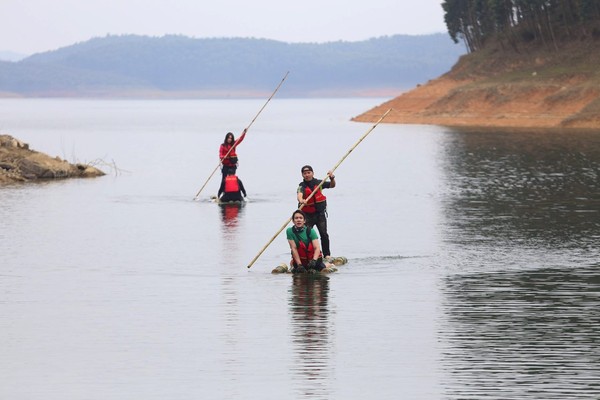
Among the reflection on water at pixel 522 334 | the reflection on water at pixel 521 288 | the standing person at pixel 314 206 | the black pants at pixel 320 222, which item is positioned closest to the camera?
the reflection on water at pixel 522 334

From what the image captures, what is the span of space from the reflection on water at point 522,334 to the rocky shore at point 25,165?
2490 centimetres

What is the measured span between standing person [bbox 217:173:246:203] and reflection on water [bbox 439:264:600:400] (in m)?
14.4

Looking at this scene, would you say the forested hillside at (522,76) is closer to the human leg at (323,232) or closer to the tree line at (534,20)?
the tree line at (534,20)

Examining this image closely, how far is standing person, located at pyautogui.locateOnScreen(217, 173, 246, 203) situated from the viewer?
34.2 meters

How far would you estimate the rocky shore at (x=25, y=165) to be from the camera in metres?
42.4

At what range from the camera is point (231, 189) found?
3422 cm

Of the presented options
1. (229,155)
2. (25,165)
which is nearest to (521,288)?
(229,155)

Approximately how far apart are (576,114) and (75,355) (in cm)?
7071

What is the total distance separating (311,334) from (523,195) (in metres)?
20.1

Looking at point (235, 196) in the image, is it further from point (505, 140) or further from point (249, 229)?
point (505, 140)

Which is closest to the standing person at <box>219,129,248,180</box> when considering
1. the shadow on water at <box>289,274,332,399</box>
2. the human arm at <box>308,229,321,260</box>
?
the human arm at <box>308,229,321,260</box>

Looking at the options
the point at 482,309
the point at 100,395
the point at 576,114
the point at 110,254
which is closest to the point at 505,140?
the point at 576,114

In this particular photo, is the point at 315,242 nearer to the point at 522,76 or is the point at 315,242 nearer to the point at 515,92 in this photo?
the point at 515,92

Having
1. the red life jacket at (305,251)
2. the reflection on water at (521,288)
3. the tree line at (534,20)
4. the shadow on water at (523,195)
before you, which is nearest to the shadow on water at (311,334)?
the red life jacket at (305,251)
